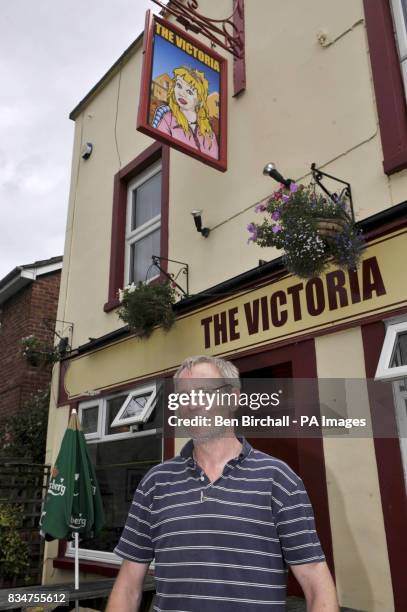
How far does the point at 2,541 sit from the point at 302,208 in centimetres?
583

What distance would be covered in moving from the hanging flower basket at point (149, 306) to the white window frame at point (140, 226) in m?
1.53

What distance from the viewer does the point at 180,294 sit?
612 cm

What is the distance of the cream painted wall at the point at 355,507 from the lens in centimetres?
366

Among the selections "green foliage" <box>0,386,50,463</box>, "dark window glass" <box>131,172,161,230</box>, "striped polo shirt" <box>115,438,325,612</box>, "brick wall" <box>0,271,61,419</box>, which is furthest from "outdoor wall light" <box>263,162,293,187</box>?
"brick wall" <box>0,271,61,419</box>

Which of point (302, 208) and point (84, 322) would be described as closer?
point (302, 208)

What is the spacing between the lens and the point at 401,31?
471 cm

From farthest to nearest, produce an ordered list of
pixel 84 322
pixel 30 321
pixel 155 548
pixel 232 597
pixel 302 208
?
pixel 30 321
pixel 84 322
pixel 302 208
pixel 155 548
pixel 232 597

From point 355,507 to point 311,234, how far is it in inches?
80.2

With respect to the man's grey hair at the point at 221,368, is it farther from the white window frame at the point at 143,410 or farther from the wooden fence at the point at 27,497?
the wooden fence at the point at 27,497

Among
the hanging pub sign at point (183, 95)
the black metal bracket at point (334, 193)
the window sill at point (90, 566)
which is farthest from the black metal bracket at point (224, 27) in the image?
the window sill at point (90, 566)

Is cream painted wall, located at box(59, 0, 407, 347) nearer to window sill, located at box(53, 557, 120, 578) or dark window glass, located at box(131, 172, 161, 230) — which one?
dark window glass, located at box(131, 172, 161, 230)

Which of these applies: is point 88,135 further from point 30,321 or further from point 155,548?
point 155,548

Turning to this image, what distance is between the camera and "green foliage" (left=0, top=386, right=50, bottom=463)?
27.9 ft

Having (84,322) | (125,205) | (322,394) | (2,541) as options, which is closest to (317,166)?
(322,394)
